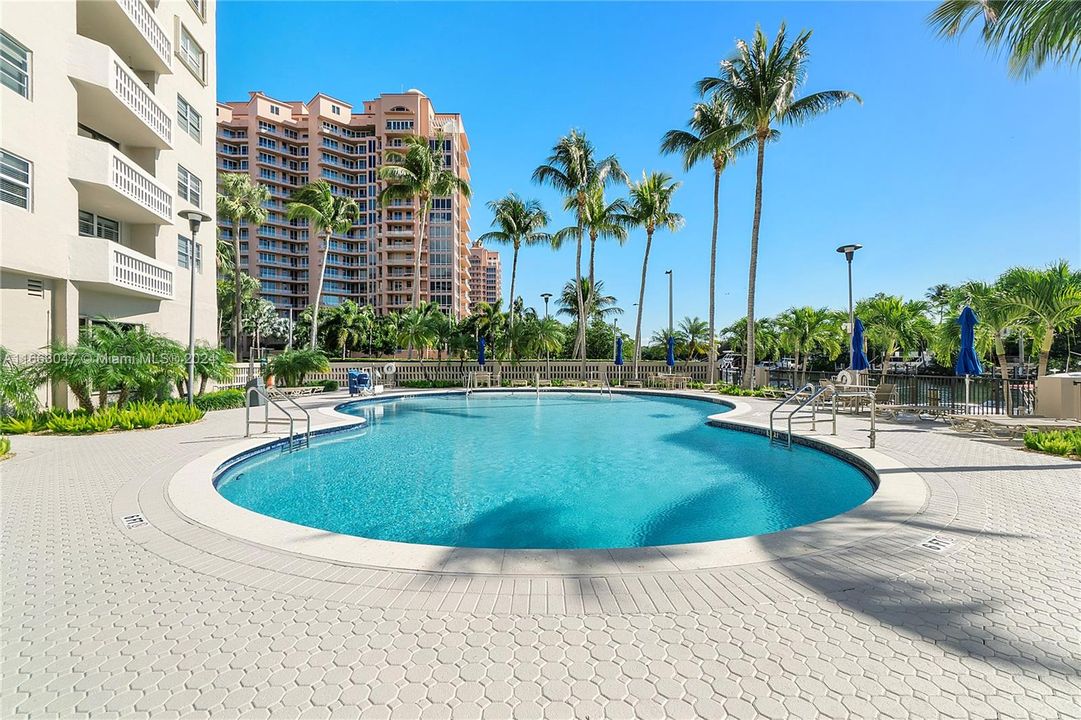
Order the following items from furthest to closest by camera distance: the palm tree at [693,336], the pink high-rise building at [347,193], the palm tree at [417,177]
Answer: the pink high-rise building at [347,193] → the palm tree at [693,336] → the palm tree at [417,177]

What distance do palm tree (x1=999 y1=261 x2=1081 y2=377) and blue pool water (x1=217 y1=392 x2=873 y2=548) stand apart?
11261mm

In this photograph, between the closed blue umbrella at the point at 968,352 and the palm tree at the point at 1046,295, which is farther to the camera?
the palm tree at the point at 1046,295

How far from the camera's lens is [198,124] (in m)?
17.7

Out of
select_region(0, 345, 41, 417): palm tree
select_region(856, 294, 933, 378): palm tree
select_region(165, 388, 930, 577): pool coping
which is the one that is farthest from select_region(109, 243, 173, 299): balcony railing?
select_region(856, 294, 933, 378): palm tree

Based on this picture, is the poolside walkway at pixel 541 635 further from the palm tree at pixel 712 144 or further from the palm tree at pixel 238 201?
the palm tree at pixel 238 201

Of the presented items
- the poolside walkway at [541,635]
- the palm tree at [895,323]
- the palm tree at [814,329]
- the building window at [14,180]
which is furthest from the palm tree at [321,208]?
the palm tree at [814,329]

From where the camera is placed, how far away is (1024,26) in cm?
785

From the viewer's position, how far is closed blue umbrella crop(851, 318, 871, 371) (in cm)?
1496

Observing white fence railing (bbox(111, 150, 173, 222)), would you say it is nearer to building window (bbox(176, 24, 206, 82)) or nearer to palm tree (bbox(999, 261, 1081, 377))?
building window (bbox(176, 24, 206, 82))

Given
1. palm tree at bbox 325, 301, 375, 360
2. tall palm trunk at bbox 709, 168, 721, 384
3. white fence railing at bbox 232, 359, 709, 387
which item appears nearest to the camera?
tall palm trunk at bbox 709, 168, 721, 384

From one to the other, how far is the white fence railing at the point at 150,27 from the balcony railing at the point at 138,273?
6744 mm

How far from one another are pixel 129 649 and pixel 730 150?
25.6m

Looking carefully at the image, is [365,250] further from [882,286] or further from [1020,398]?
[1020,398]

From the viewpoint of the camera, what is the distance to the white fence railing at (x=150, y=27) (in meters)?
13.2
